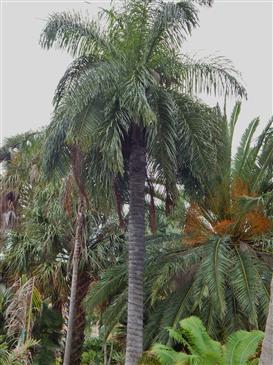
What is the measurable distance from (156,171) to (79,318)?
5.85 metres

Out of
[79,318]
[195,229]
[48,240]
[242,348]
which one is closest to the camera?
[242,348]

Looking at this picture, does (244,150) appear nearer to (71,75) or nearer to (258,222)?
(258,222)

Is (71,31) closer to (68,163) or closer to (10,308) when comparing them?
(68,163)

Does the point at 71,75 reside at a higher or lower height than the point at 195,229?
higher

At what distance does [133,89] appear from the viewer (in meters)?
11.0

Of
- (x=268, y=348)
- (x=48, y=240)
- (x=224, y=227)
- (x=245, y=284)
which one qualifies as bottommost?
(x=268, y=348)

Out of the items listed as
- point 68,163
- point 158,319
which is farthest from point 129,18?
point 158,319

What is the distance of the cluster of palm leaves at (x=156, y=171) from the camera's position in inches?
453

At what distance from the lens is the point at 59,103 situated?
12062mm

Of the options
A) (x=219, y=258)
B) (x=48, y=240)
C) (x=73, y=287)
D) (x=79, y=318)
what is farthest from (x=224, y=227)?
(x=79, y=318)

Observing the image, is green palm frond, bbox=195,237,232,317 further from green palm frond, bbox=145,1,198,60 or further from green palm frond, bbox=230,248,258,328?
green palm frond, bbox=145,1,198,60

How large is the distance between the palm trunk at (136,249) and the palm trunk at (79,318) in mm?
4524

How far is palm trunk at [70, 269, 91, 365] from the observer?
16156 mm

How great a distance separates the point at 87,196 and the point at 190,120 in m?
2.86
